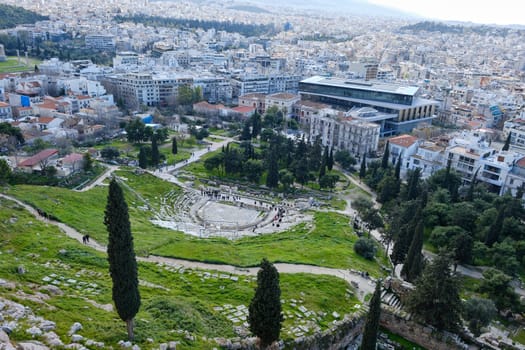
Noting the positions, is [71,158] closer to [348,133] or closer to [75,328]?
[75,328]

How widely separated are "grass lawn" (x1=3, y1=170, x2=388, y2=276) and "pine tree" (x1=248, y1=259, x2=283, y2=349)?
A: 423 inches

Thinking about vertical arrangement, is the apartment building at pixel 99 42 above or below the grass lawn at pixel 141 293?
above

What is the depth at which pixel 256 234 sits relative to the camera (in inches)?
1697

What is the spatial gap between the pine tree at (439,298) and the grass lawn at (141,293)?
4.36 meters

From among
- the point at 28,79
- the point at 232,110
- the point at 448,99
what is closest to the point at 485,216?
the point at 232,110

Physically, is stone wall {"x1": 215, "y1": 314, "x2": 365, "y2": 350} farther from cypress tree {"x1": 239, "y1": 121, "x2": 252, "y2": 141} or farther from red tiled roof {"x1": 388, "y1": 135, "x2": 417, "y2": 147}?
cypress tree {"x1": 239, "y1": 121, "x2": 252, "y2": 141}

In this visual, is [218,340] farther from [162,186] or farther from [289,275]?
[162,186]

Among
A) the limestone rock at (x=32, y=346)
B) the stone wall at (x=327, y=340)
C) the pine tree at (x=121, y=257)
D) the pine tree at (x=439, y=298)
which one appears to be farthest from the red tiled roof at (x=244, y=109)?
the limestone rock at (x=32, y=346)

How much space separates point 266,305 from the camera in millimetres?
19953

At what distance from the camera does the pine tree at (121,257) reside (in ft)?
58.7

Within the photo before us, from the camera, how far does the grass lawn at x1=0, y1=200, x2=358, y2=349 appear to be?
66.3 ft

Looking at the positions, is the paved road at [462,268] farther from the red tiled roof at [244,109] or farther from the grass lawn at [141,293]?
the red tiled roof at [244,109]

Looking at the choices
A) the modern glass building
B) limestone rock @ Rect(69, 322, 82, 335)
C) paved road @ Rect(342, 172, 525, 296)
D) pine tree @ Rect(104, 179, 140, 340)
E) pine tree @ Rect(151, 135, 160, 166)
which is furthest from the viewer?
the modern glass building

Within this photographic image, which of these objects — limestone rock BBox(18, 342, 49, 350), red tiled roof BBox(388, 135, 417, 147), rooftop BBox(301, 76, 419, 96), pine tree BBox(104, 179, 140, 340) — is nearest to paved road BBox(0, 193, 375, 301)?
pine tree BBox(104, 179, 140, 340)
